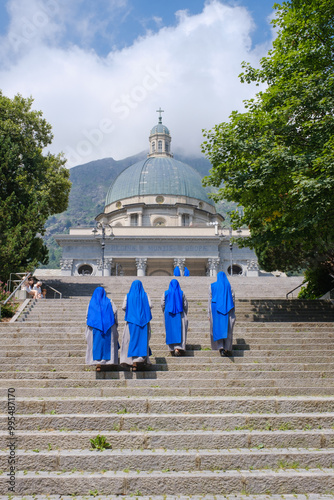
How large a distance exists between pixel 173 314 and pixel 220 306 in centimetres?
96

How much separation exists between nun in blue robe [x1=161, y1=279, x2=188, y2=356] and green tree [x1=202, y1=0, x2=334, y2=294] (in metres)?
4.41

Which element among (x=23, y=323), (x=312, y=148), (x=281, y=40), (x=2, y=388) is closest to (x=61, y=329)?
(x=23, y=323)

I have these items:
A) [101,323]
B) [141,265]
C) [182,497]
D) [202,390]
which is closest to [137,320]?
[101,323]

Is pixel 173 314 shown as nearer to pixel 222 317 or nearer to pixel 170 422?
pixel 222 317

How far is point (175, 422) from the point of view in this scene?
5879 millimetres

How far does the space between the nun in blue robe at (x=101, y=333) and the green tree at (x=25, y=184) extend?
9.93 m

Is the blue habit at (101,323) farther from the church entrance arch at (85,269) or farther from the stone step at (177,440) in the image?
the church entrance arch at (85,269)

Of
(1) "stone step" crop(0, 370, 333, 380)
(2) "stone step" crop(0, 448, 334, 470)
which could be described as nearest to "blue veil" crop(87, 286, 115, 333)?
(1) "stone step" crop(0, 370, 333, 380)

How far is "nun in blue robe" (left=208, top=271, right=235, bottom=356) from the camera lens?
877 centimetres

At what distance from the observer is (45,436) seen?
540 centimetres

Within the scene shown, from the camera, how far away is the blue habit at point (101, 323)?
7641mm

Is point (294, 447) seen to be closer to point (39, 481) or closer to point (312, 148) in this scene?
point (39, 481)

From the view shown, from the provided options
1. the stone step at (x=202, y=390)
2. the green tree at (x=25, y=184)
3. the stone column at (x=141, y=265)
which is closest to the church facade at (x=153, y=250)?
the stone column at (x=141, y=265)

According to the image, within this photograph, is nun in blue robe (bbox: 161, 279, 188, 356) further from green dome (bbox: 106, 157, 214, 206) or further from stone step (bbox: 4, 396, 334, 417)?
green dome (bbox: 106, 157, 214, 206)
